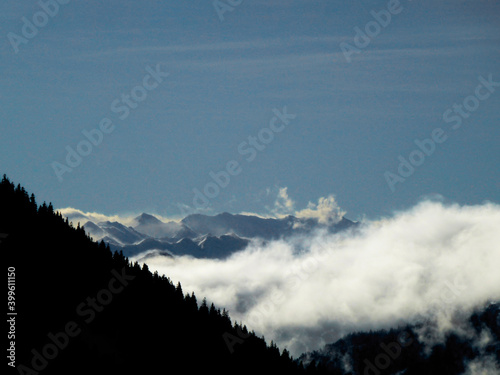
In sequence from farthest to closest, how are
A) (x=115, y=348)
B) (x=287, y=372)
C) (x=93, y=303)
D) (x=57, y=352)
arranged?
(x=287, y=372)
(x=93, y=303)
(x=115, y=348)
(x=57, y=352)

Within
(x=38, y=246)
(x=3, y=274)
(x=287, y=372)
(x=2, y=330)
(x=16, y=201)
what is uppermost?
(x=16, y=201)

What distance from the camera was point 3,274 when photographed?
131875mm

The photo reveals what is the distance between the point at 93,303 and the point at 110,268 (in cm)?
2519

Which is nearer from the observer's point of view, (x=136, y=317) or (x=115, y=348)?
(x=115, y=348)

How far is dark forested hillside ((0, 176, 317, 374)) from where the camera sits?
4471 inches

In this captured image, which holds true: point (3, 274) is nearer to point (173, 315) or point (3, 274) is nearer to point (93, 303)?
point (93, 303)

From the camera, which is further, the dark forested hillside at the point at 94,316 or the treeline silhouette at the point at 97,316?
the treeline silhouette at the point at 97,316

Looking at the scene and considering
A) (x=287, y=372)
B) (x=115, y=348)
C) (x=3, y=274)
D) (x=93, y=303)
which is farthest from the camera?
(x=287, y=372)

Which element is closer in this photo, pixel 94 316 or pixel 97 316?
pixel 94 316

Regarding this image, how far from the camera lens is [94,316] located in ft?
443

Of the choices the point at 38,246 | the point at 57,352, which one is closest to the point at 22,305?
the point at 57,352

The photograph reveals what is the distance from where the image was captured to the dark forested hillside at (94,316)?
113562mm

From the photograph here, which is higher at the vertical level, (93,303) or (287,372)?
(93,303)

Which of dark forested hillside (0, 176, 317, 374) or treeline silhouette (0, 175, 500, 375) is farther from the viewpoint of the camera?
treeline silhouette (0, 175, 500, 375)
